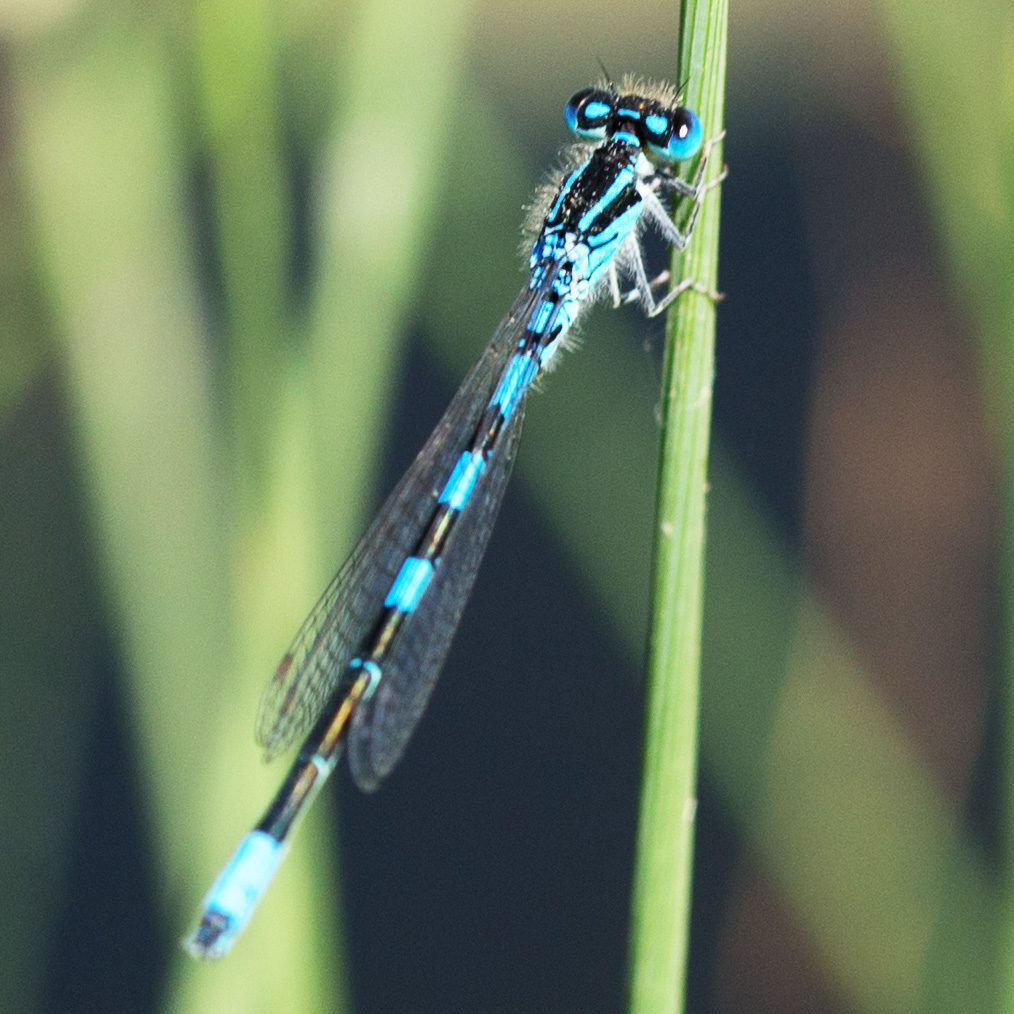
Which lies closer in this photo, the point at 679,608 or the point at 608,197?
the point at 679,608

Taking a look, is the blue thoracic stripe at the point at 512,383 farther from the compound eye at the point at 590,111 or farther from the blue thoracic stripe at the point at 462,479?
the compound eye at the point at 590,111

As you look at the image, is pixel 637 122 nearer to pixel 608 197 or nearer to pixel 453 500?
pixel 608 197

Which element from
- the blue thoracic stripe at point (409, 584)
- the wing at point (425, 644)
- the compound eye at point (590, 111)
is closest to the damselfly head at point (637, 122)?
the compound eye at point (590, 111)

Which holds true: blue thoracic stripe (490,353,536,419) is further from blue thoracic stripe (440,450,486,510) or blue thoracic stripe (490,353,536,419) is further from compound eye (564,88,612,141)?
compound eye (564,88,612,141)

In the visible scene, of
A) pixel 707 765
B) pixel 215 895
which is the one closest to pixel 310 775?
pixel 215 895

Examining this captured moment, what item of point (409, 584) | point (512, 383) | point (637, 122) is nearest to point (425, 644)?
point (409, 584)

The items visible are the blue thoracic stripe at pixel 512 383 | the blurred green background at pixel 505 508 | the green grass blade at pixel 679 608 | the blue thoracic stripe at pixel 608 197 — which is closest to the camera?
the green grass blade at pixel 679 608

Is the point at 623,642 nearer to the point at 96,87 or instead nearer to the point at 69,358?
the point at 69,358
